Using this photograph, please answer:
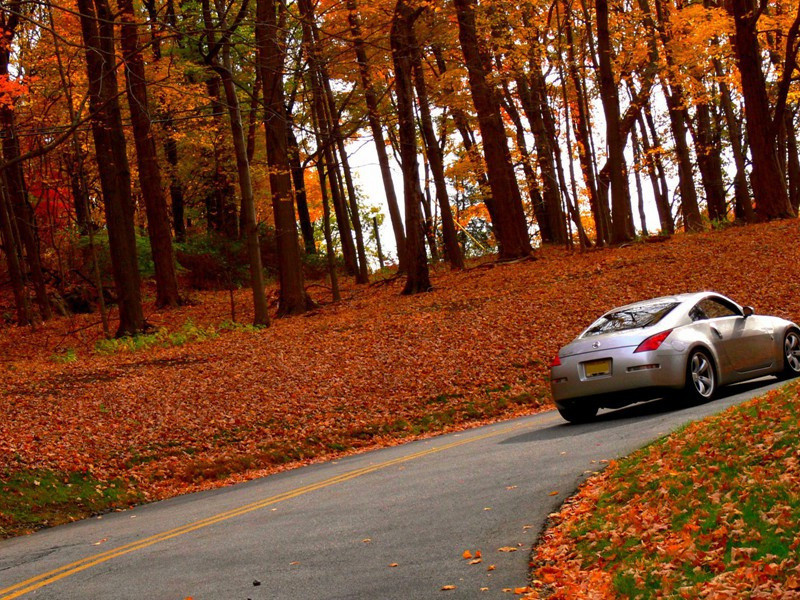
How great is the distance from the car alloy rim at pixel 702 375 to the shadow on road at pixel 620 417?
0.56 ft

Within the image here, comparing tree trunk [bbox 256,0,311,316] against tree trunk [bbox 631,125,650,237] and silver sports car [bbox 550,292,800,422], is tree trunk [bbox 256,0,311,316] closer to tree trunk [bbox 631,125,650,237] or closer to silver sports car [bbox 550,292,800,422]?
silver sports car [bbox 550,292,800,422]

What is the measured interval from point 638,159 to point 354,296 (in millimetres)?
20726

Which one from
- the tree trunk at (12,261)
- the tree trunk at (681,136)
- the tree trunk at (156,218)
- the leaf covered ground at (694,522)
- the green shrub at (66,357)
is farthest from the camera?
the tree trunk at (681,136)

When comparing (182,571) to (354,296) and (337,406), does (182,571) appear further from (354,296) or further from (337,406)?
(354,296)

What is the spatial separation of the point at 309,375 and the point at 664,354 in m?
8.63

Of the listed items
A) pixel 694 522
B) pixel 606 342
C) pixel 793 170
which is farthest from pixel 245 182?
pixel 793 170

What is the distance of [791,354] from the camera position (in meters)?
13.7

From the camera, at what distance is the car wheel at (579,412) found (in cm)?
1246

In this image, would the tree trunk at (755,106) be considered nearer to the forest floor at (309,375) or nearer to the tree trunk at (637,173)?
the forest floor at (309,375)

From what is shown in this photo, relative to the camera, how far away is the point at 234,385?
18.1 metres

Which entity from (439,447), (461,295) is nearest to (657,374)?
(439,447)

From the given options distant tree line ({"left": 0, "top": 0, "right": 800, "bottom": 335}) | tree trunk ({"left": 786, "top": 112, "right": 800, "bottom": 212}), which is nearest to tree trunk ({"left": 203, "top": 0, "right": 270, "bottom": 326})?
distant tree line ({"left": 0, "top": 0, "right": 800, "bottom": 335})

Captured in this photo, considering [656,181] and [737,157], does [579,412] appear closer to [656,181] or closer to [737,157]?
[737,157]

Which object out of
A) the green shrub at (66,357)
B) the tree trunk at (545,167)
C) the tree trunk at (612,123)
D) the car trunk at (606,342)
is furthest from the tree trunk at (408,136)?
the car trunk at (606,342)
